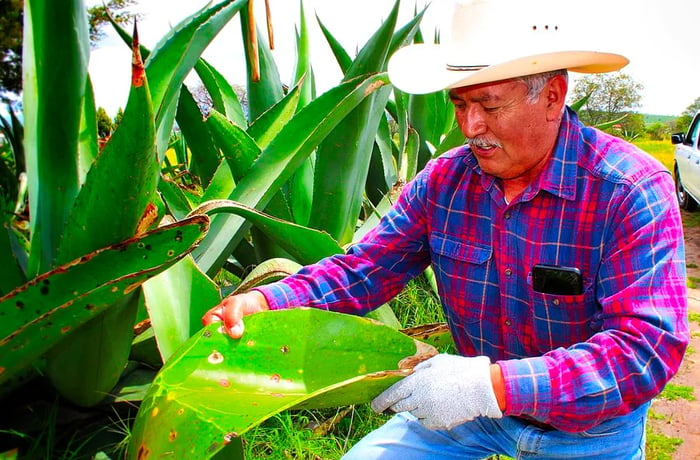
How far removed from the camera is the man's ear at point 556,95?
125cm

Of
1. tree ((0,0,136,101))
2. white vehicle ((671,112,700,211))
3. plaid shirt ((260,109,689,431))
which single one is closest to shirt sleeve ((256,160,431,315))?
plaid shirt ((260,109,689,431))

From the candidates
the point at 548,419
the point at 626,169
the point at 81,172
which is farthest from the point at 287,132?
the point at 548,419

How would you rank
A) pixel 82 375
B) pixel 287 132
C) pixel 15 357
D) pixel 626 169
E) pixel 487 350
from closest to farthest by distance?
pixel 15 357 → pixel 626 169 → pixel 82 375 → pixel 487 350 → pixel 287 132

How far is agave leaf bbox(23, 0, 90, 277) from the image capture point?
121 cm

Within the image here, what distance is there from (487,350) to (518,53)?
24.9 inches

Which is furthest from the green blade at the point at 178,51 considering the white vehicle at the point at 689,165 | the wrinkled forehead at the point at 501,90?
the white vehicle at the point at 689,165

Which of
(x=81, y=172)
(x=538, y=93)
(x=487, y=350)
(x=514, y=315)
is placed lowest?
(x=487, y=350)

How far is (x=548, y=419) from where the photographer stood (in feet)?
3.63

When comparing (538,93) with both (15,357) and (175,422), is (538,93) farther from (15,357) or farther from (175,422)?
(15,357)

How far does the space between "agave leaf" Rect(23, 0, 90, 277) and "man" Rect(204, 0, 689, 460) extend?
41 centimetres

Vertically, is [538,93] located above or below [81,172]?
above

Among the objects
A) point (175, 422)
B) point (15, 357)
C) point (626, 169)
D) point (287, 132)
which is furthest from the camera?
point (287, 132)

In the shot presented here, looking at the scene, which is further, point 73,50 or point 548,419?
point 73,50

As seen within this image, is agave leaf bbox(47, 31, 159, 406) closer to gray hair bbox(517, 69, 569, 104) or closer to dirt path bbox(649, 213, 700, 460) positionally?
gray hair bbox(517, 69, 569, 104)
